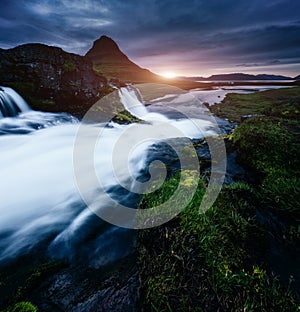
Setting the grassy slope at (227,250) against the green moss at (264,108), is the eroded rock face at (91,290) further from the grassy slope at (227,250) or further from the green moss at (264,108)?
the green moss at (264,108)

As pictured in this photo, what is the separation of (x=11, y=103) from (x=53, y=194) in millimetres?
8736

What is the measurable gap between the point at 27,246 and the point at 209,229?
344 cm

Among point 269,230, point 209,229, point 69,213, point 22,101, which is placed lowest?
point 69,213

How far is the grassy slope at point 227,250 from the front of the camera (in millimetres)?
1759

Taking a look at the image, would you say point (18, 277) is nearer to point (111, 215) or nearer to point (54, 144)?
point (111, 215)

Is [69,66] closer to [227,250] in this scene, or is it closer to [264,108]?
[227,250]

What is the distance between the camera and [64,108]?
518 inches

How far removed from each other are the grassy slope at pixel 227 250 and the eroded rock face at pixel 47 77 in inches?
500

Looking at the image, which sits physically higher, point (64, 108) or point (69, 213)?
point (64, 108)

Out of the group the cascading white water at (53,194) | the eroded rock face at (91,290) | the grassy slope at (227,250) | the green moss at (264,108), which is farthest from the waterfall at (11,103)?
the green moss at (264,108)

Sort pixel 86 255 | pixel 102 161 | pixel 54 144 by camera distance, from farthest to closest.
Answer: pixel 54 144, pixel 102 161, pixel 86 255

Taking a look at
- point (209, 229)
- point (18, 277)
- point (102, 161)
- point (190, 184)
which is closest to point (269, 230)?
point (209, 229)

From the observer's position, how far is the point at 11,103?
10.7 meters

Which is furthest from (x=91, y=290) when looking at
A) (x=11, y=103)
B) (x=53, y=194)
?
(x=11, y=103)
